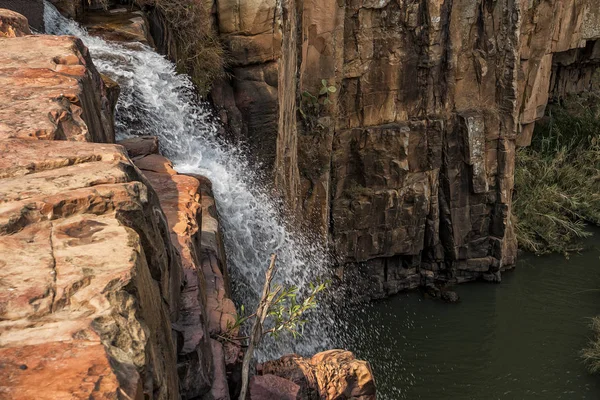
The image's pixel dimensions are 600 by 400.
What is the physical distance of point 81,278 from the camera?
8.51ft

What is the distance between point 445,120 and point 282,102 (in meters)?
4.22

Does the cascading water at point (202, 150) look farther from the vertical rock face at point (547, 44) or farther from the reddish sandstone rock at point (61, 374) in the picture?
the vertical rock face at point (547, 44)

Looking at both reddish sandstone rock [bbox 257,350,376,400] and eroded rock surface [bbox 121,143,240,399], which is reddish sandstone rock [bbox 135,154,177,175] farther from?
reddish sandstone rock [bbox 257,350,376,400]

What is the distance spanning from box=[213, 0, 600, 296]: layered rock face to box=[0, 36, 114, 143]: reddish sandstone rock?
471 cm

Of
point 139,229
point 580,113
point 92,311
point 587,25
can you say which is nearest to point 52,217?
point 139,229

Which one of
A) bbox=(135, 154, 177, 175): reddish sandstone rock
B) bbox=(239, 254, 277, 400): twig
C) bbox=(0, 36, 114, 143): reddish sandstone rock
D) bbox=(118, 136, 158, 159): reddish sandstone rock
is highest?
bbox=(0, 36, 114, 143): reddish sandstone rock

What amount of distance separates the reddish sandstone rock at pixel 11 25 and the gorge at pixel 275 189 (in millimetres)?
29

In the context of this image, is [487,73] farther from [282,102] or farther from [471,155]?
[282,102]

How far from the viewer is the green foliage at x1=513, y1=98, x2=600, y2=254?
1562 cm

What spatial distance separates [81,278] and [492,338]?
1057 cm

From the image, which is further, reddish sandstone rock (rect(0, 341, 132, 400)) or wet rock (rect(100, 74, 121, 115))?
wet rock (rect(100, 74, 121, 115))

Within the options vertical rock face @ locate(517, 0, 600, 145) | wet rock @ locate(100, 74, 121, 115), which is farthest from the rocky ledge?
vertical rock face @ locate(517, 0, 600, 145)

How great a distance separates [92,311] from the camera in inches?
96.4

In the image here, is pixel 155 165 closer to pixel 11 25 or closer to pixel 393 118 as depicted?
pixel 11 25
